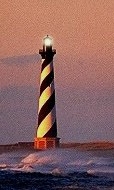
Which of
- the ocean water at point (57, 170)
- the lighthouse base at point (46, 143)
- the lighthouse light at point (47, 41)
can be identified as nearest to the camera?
the ocean water at point (57, 170)

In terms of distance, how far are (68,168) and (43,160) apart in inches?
73.1

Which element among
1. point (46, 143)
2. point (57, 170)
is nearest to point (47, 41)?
point (46, 143)

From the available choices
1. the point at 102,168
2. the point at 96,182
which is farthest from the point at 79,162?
the point at 96,182

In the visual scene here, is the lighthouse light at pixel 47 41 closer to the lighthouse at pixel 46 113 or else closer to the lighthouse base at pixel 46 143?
the lighthouse at pixel 46 113

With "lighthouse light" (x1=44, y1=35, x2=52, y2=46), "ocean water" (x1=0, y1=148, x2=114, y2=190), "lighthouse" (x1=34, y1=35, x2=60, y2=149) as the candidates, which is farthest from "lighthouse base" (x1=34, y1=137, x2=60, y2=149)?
"lighthouse light" (x1=44, y1=35, x2=52, y2=46)

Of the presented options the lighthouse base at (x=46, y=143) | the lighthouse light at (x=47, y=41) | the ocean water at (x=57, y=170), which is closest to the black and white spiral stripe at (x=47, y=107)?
the lighthouse base at (x=46, y=143)

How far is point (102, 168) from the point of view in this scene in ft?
77.1

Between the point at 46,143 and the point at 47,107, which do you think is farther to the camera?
the point at 47,107

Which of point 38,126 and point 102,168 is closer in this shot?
point 102,168

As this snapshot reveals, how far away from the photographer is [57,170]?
2428cm

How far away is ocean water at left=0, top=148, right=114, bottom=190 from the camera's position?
62.6ft

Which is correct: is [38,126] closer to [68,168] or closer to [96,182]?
[68,168]

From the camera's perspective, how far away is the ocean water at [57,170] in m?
19.1

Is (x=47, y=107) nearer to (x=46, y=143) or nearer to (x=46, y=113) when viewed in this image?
(x=46, y=113)
